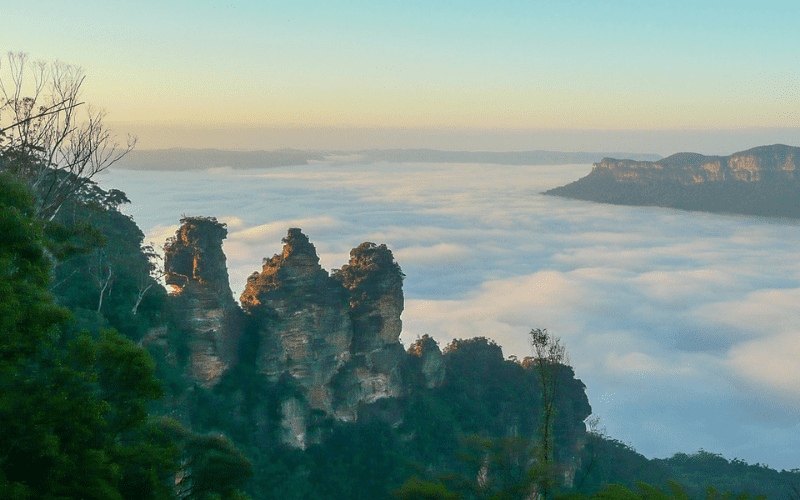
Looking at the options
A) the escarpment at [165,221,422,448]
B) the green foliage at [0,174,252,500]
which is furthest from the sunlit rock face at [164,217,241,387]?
the green foliage at [0,174,252,500]

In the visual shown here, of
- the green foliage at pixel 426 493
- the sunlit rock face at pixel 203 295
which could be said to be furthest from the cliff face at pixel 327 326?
the green foliage at pixel 426 493

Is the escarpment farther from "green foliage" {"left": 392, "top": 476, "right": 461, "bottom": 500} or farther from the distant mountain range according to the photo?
the distant mountain range

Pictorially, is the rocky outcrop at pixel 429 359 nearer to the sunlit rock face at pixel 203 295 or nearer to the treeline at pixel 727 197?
the sunlit rock face at pixel 203 295

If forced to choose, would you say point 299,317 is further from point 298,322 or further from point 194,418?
point 194,418

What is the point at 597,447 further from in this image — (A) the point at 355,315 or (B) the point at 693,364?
(B) the point at 693,364

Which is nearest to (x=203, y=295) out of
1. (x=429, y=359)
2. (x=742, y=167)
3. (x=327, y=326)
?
(x=327, y=326)
